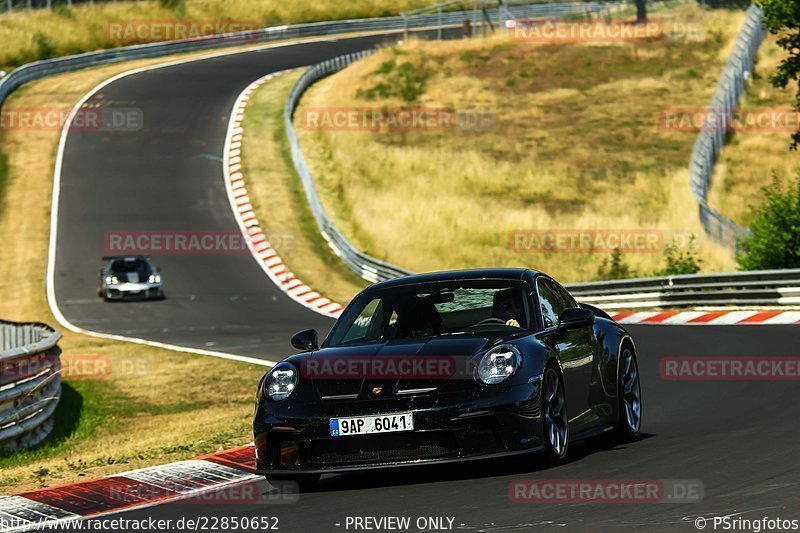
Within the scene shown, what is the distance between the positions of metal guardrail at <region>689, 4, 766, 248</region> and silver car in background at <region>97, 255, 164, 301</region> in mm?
14009

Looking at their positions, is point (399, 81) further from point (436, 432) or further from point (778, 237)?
point (436, 432)

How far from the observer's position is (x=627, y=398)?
34.5 feet

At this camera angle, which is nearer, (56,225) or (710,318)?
(710,318)

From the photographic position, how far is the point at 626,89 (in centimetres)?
5956

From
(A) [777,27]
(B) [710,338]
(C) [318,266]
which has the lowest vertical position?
(C) [318,266]

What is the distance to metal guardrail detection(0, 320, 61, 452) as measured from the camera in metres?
13.4

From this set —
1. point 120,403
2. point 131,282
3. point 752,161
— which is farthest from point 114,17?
point 120,403

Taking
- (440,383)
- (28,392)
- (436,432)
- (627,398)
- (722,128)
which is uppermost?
(440,383)

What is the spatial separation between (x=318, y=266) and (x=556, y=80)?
2769cm

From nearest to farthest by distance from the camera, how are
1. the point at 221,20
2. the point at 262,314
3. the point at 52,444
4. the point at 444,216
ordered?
the point at 52,444, the point at 262,314, the point at 444,216, the point at 221,20

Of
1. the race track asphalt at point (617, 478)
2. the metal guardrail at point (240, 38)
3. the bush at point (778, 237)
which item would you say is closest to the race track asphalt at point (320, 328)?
Answer: the race track asphalt at point (617, 478)

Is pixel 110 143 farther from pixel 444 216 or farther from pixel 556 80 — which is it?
pixel 556 80

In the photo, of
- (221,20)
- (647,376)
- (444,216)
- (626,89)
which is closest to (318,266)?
(444,216)

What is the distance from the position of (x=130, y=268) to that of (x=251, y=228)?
692 centimetres
